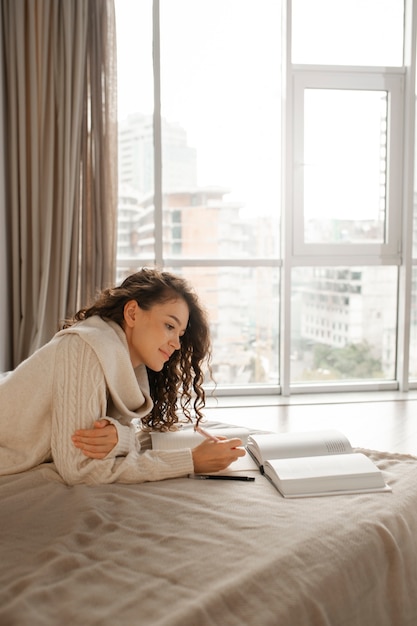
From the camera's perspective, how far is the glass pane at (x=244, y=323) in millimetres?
4781

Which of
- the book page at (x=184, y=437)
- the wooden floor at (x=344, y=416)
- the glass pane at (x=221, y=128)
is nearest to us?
the book page at (x=184, y=437)

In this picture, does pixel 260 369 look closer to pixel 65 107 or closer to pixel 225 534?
pixel 65 107

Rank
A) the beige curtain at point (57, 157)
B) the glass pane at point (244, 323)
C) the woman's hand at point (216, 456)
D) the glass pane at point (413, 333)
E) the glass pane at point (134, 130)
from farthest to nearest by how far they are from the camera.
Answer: the glass pane at point (413, 333), the glass pane at point (244, 323), the glass pane at point (134, 130), the beige curtain at point (57, 157), the woman's hand at point (216, 456)

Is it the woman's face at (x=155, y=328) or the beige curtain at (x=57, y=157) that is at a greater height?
the beige curtain at (x=57, y=157)

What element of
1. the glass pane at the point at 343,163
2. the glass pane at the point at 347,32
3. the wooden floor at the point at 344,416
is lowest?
the wooden floor at the point at 344,416

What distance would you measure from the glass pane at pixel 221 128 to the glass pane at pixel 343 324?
47 cm

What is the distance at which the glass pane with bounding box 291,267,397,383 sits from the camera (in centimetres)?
484

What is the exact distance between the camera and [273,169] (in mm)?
4750

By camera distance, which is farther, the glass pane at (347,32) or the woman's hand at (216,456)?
the glass pane at (347,32)

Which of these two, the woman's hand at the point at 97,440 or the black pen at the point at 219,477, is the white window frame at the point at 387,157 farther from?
the woman's hand at the point at 97,440

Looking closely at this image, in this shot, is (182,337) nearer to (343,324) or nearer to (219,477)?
(219,477)

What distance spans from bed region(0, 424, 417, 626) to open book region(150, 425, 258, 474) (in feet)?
0.46

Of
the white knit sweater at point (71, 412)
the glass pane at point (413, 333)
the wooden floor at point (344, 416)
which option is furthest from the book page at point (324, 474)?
the glass pane at point (413, 333)

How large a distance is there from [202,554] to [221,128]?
373 cm
